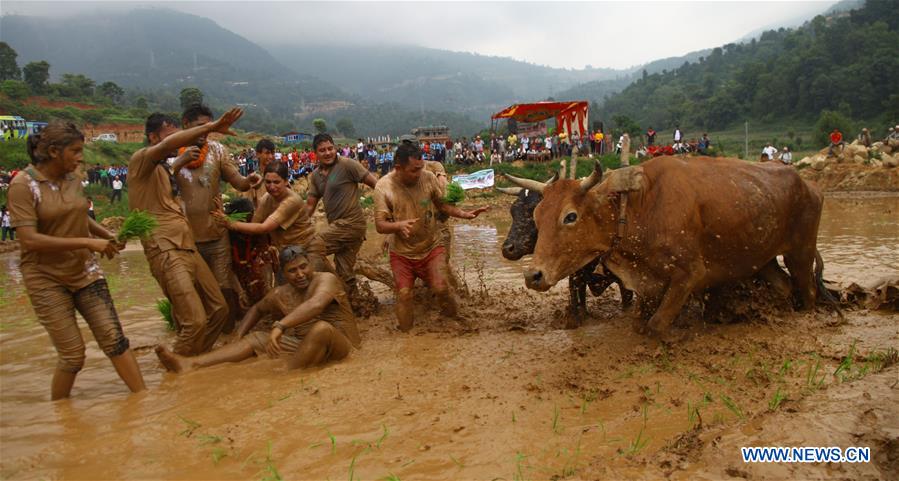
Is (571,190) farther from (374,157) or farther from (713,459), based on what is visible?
(374,157)

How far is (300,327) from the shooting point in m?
5.37

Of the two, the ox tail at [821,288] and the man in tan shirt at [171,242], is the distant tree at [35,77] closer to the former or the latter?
the man in tan shirt at [171,242]

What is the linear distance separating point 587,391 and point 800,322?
266cm

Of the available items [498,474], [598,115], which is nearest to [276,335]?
[498,474]

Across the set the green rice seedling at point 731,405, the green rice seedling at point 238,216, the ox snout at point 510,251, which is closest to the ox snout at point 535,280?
the ox snout at point 510,251

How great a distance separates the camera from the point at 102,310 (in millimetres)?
4668

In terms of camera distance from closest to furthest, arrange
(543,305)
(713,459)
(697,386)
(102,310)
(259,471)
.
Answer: (713,459) → (259,471) → (697,386) → (102,310) → (543,305)

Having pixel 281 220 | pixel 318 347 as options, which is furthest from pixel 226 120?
pixel 318 347

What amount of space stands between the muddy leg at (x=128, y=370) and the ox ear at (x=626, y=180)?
3965mm

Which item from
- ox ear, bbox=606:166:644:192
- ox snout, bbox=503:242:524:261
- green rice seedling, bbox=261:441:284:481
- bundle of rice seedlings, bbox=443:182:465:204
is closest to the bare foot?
green rice seedling, bbox=261:441:284:481

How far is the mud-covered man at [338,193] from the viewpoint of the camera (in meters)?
6.78

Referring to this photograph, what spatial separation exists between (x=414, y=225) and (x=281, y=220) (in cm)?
124

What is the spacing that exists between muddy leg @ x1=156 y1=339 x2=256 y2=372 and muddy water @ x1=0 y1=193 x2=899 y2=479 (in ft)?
0.32

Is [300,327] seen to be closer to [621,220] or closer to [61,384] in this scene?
[61,384]
